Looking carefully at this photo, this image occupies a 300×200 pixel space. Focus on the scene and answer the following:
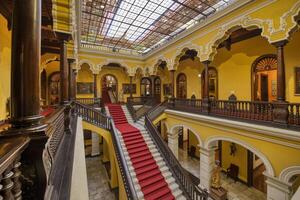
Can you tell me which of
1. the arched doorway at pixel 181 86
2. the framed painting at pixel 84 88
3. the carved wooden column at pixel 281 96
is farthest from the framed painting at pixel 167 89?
the carved wooden column at pixel 281 96

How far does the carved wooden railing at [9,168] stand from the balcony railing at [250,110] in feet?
21.1

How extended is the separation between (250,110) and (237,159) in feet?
15.1

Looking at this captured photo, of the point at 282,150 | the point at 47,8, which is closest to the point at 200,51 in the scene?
the point at 282,150

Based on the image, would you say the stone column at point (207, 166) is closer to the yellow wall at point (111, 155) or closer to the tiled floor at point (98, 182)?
the yellow wall at point (111, 155)

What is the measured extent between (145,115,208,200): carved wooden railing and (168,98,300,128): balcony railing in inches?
98.0

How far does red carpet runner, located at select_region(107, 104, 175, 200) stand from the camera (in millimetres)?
6430

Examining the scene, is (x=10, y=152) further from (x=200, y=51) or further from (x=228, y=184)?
(x=228, y=184)

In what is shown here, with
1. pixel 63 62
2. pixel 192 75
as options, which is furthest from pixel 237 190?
pixel 63 62

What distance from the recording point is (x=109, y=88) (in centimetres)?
1638

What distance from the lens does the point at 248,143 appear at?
591cm

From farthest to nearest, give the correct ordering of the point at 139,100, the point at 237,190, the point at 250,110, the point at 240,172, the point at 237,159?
1. the point at 139,100
2. the point at 237,159
3. the point at 240,172
4. the point at 237,190
5. the point at 250,110

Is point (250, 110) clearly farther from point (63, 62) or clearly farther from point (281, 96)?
point (63, 62)

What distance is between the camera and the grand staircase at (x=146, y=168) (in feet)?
21.2

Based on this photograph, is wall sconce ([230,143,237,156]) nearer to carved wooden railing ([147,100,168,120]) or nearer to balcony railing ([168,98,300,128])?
balcony railing ([168,98,300,128])
